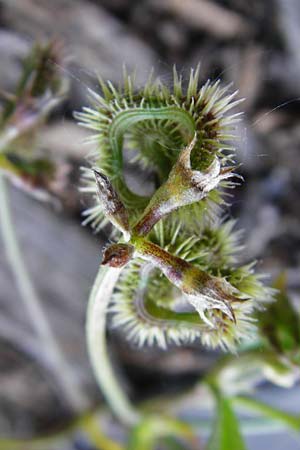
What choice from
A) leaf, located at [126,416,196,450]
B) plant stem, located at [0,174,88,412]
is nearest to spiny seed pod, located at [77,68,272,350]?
plant stem, located at [0,174,88,412]

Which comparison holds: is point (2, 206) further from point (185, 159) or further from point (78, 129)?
point (185, 159)

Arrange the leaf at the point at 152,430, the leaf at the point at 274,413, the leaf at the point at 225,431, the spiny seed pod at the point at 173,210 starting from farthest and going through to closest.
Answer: the leaf at the point at 152,430 < the leaf at the point at 274,413 < the leaf at the point at 225,431 < the spiny seed pod at the point at 173,210

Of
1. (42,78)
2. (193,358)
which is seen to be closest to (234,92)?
(42,78)

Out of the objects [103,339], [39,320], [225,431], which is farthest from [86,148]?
[225,431]

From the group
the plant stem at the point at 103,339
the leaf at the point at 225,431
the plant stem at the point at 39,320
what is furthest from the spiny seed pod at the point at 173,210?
the plant stem at the point at 39,320

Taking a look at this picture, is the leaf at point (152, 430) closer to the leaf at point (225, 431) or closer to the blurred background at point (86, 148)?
the blurred background at point (86, 148)

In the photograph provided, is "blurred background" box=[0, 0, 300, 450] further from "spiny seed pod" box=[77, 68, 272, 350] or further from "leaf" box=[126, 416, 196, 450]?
"spiny seed pod" box=[77, 68, 272, 350]

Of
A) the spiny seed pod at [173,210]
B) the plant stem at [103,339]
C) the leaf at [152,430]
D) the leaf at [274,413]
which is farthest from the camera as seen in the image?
the leaf at [152,430]
